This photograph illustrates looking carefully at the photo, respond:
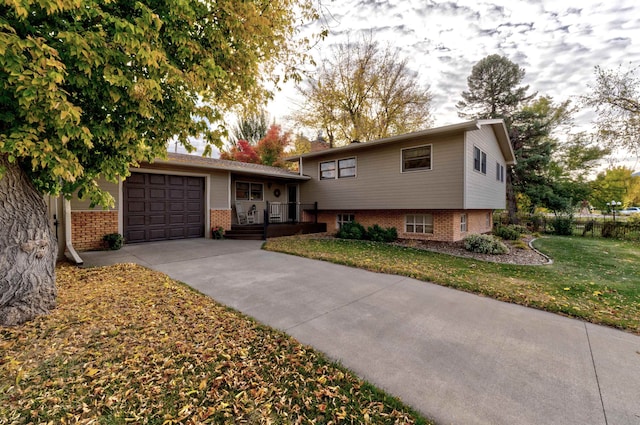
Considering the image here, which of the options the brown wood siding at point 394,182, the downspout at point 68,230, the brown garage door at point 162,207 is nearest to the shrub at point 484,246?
the brown wood siding at point 394,182

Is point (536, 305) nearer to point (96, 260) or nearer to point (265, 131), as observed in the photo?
point (96, 260)

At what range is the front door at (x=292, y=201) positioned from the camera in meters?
14.0

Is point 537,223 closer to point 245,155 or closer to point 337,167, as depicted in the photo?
point 337,167

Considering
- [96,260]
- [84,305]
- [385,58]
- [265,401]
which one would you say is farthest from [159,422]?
[385,58]

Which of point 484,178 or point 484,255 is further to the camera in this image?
point 484,178

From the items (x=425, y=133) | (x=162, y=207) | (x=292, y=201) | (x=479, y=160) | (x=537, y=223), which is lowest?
(x=537, y=223)

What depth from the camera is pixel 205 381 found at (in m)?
2.16

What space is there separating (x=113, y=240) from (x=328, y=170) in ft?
29.4

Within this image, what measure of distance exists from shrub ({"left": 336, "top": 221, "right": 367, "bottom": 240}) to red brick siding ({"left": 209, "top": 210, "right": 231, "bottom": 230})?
16.1 feet

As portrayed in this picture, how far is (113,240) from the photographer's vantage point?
7.82 m

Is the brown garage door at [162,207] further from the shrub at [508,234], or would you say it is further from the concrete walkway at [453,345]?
the shrub at [508,234]

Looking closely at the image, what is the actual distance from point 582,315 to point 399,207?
22.7ft

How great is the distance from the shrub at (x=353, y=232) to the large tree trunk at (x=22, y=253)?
9161 millimetres

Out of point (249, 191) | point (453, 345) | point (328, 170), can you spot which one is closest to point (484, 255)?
point (453, 345)
